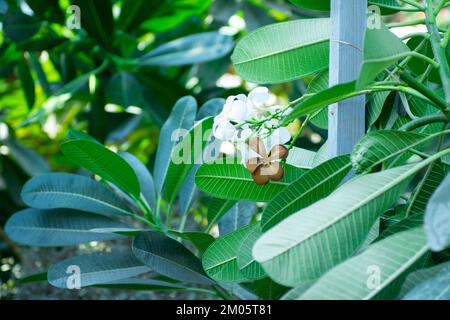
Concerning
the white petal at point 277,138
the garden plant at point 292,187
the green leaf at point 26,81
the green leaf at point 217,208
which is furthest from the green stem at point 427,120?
the green leaf at point 26,81

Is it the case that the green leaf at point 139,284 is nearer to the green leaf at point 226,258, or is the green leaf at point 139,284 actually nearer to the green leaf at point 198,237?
the green leaf at point 198,237

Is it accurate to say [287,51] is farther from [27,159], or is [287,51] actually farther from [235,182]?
[27,159]

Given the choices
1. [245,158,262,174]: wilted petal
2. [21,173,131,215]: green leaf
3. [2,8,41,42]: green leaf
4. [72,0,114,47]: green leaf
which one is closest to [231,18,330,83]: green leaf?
[245,158,262,174]: wilted petal

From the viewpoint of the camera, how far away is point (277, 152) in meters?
0.61

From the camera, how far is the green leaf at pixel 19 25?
1.33 m

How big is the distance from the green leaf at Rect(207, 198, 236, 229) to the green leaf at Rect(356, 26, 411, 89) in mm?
384

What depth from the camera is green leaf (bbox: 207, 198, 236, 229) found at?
86cm

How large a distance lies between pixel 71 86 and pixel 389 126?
2.83 feet

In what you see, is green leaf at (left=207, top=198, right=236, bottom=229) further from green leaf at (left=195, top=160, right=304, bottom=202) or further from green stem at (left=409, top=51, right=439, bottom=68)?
green stem at (left=409, top=51, right=439, bottom=68)

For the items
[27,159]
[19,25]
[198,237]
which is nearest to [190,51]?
[19,25]

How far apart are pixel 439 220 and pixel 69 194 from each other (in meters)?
0.55

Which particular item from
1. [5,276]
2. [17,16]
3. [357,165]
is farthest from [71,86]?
[357,165]

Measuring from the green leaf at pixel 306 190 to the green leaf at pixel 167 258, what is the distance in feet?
0.65
